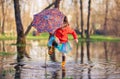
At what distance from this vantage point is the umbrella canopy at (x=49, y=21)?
1419 centimetres

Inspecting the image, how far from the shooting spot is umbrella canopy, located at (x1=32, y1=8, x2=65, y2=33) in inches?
559

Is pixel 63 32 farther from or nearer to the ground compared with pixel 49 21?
nearer to the ground

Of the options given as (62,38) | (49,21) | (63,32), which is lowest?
(62,38)

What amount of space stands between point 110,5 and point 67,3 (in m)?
10.6

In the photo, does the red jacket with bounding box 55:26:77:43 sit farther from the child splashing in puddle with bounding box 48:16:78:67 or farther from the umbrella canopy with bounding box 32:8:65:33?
the umbrella canopy with bounding box 32:8:65:33

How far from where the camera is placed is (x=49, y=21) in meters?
14.4

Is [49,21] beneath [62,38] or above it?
above

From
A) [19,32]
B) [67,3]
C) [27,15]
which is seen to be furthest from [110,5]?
[19,32]

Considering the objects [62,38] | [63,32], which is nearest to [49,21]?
[63,32]

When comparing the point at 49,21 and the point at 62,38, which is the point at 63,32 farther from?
the point at 49,21

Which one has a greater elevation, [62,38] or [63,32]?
[63,32]

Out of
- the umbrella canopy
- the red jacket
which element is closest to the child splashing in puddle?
the red jacket

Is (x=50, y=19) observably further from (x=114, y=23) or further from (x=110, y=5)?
(x=110, y=5)

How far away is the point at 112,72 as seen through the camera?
12820 millimetres
